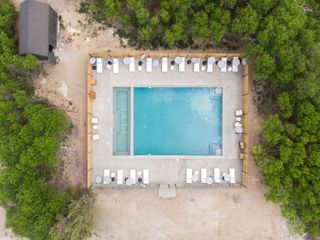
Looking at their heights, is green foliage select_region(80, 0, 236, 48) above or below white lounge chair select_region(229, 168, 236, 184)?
above

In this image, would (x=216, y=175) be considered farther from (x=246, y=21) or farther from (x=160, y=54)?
(x=246, y=21)

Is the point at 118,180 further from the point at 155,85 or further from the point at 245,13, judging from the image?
the point at 245,13

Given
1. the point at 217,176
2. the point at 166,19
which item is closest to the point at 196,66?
the point at 166,19

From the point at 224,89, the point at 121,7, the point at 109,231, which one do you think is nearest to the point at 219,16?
the point at 224,89

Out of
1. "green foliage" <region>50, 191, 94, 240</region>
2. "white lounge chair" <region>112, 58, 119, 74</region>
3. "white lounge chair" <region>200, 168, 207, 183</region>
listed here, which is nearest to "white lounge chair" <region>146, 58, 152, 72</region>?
"white lounge chair" <region>112, 58, 119, 74</region>

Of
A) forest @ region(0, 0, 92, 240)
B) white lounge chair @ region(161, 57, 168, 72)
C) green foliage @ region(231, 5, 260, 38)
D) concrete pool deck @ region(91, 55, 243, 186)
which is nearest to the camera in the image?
green foliage @ region(231, 5, 260, 38)

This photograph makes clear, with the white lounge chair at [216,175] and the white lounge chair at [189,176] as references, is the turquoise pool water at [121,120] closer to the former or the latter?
the white lounge chair at [189,176]

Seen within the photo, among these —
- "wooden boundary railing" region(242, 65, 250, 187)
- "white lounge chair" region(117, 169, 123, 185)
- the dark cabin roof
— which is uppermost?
the dark cabin roof

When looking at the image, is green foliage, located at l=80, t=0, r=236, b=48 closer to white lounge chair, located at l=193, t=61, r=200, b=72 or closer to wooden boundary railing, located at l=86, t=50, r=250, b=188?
wooden boundary railing, located at l=86, t=50, r=250, b=188
